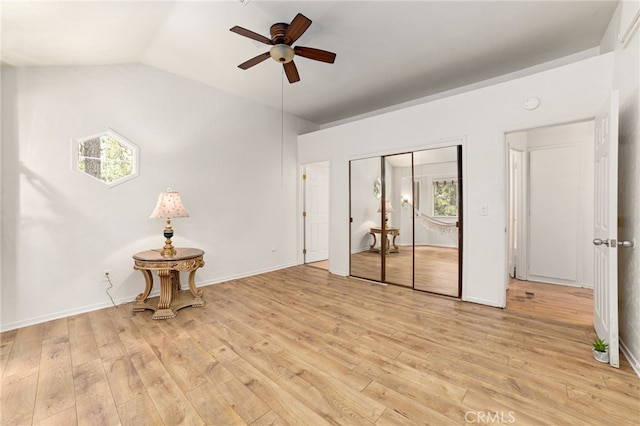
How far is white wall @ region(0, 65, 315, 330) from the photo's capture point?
2689 millimetres

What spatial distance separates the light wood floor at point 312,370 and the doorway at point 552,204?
178 cm

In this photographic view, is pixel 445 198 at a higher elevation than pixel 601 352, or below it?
higher

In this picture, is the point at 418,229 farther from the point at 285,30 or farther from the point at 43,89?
the point at 43,89

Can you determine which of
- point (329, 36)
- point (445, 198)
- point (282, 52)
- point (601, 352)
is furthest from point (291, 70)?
point (601, 352)

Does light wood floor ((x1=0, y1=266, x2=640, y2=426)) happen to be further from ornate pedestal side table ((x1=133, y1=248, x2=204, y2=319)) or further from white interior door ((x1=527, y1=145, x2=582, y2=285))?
white interior door ((x1=527, y1=145, x2=582, y2=285))

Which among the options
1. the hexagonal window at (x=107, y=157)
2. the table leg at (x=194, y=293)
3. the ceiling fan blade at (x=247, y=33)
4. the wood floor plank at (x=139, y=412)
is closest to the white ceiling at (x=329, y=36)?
the ceiling fan blade at (x=247, y=33)

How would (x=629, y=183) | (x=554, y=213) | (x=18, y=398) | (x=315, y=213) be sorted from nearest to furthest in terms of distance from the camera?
(x=18, y=398)
(x=629, y=183)
(x=554, y=213)
(x=315, y=213)

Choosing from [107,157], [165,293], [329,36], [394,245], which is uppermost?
[329,36]

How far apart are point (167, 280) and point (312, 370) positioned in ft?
6.67

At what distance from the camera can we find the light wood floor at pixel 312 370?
4.98 feet

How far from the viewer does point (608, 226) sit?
1989 millimetres

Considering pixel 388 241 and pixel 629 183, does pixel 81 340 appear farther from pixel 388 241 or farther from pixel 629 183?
pixel 629 183

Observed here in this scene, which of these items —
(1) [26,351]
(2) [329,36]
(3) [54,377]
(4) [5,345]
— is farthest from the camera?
(2) [329,36]

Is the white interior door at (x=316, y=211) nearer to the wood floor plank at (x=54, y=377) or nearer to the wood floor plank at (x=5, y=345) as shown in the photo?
the wood floor plank at (x=54, y=377)
